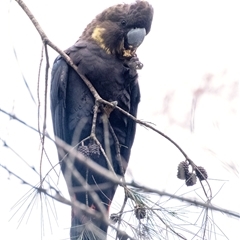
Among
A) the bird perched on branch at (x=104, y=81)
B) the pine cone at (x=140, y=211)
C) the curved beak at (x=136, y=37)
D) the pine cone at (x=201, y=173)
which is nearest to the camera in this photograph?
the pine cone at (x=140, y=211)

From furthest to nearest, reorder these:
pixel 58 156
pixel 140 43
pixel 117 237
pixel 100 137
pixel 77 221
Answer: pixel 140 43 → pixel 100 137 → pixel 77 221 → pixel 58 156 → pixel 117 237

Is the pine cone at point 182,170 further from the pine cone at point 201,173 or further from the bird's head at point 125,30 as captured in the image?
the bird's head at point 125,30

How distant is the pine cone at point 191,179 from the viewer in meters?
1.98

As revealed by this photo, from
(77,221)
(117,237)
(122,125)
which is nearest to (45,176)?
(117,237)

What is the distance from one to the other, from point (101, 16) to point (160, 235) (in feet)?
5.01

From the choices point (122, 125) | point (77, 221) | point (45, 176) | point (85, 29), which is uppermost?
point (85, 29)

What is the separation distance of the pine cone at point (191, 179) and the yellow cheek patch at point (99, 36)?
99cm

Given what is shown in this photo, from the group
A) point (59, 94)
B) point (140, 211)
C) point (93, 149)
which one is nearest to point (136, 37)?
point (59, 94)

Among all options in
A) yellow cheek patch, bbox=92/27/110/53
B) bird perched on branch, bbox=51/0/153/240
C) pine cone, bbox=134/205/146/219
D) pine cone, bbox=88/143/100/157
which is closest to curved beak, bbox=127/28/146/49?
bird perched on branch, bbox=51/0/153/240

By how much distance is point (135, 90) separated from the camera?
9.18 feet

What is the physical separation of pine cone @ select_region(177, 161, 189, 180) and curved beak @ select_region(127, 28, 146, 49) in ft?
3.03

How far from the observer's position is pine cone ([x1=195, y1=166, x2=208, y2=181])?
6.40 ft

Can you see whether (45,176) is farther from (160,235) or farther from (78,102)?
(78,102)

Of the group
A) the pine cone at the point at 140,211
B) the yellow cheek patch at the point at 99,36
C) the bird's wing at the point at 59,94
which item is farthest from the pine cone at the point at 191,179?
the yellow cheek patch at the point at 99,36
